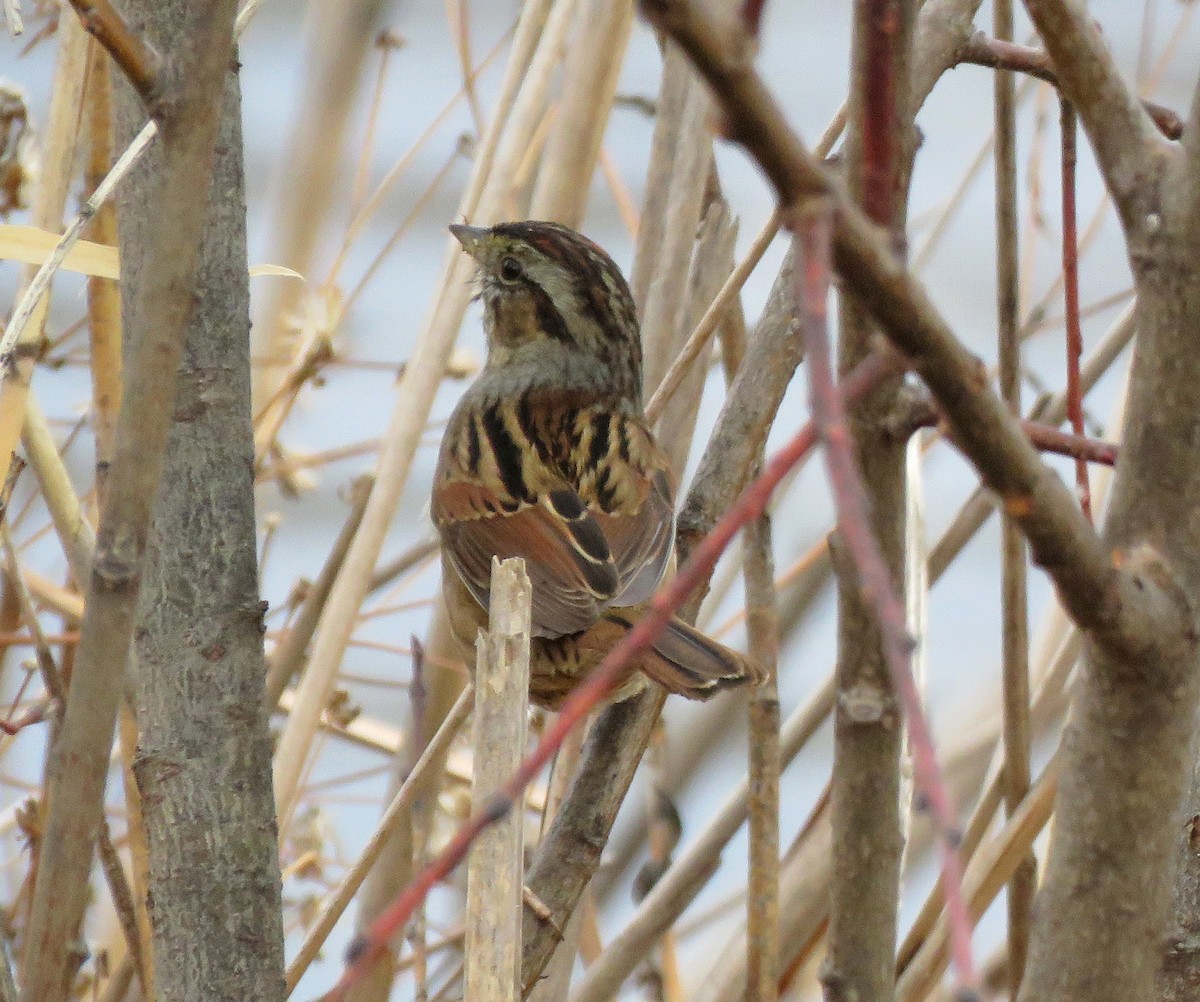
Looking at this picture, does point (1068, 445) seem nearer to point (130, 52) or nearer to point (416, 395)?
point (130, 52)

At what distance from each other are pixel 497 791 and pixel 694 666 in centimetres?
103

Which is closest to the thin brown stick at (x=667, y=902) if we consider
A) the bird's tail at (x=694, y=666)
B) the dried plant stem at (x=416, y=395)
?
the bird's tail at (x=694, y=666)

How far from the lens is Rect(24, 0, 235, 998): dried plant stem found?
1072mm

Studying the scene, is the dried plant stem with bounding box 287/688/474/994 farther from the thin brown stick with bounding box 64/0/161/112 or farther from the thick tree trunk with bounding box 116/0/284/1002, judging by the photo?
the thin brown stick with bounding box 64/0/161/112

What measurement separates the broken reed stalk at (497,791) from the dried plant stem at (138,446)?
0.30 metres

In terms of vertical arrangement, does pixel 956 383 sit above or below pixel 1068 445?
below

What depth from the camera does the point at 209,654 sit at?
165cm

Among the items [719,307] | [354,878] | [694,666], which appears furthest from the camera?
[694,666]

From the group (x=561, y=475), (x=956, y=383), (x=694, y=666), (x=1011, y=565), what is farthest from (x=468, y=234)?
(x=956, y=383)

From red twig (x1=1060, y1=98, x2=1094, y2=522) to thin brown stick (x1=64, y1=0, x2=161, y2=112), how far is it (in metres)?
0.81

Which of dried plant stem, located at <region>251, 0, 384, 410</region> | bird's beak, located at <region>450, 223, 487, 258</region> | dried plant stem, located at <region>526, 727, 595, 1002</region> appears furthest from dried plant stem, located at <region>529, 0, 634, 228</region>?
dried plant stem, located at <region>526, 727, 595, 1002</region>

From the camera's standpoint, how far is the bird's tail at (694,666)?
229 cm

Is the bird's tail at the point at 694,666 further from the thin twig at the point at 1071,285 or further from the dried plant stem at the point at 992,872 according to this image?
the thin twig at the point at 1071,285

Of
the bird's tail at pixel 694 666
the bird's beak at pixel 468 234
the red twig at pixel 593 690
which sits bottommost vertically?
the red twig at pixel 593 690
